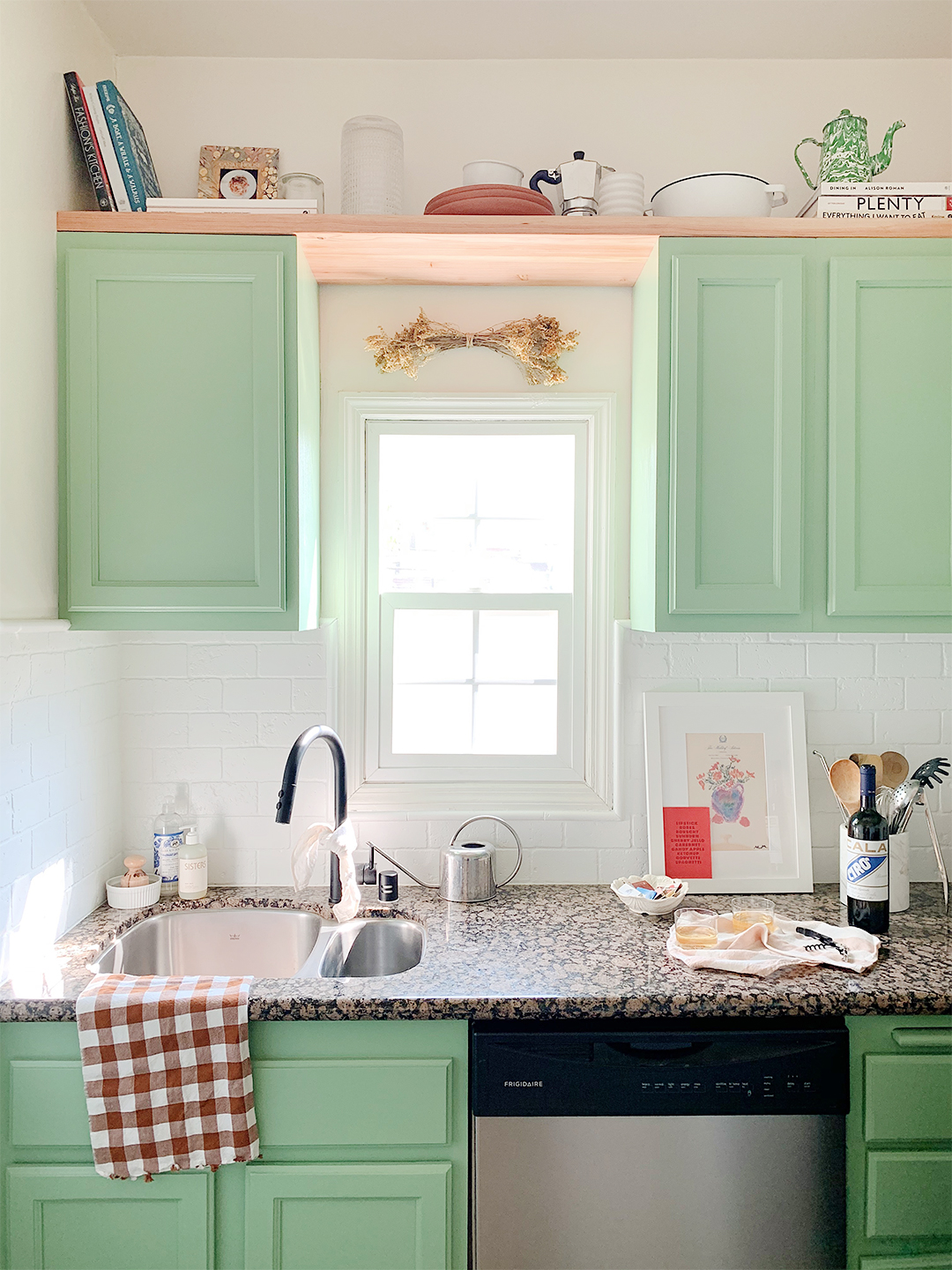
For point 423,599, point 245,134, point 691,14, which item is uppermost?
point 691,14

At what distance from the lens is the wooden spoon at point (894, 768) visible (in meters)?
2.16

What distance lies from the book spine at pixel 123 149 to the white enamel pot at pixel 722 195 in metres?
1.17

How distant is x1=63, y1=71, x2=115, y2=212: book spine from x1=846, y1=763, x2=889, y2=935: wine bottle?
2019 mm

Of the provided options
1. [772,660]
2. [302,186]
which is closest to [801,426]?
[772,660]

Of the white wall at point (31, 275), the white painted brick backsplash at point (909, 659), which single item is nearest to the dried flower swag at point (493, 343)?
the white wall at point (31, 275)

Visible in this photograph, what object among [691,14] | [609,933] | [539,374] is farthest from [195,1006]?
[691,14]

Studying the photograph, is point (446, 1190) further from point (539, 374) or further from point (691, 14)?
point (691, 14)

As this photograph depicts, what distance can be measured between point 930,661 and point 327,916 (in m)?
1.63

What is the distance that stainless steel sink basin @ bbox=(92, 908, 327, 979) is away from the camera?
207 cm

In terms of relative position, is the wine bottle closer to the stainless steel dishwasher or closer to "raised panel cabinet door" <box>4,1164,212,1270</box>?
the stainless steel dishwasher

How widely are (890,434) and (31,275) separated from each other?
5.92 feet

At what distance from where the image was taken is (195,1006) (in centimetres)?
157

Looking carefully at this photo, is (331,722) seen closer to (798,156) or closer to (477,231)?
(477,231)

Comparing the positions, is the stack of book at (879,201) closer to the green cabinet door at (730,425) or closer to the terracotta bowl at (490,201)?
the green cabinet door at (730,425)
